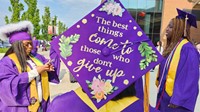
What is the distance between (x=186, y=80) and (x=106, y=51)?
119 centimetres

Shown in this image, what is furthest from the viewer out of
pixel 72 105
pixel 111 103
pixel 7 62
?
pixel 7 62

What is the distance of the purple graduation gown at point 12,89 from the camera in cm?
238

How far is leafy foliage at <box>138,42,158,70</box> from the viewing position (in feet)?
5.00

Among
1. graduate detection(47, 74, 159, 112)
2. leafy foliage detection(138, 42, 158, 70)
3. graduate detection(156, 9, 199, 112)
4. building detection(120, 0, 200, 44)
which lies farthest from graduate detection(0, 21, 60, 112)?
building detection(120, 0, 200, 44)

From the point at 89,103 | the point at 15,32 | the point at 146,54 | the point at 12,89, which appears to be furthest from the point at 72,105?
the point at 15,32

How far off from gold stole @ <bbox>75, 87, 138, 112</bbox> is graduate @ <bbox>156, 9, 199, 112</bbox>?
3.59 ft

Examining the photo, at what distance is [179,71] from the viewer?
246cm

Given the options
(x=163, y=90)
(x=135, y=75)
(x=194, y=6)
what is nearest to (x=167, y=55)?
(x=163, y=90)

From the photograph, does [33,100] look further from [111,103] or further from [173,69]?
[173,69]

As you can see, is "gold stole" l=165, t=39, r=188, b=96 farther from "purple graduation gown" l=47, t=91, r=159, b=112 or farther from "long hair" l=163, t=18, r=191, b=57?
"purple graduation gown" l=47, t=91, r=159, b=112

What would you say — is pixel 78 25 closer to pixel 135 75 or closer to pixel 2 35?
pixel 135 75

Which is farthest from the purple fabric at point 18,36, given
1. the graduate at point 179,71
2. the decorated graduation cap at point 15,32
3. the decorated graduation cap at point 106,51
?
the graduate at point 179,71

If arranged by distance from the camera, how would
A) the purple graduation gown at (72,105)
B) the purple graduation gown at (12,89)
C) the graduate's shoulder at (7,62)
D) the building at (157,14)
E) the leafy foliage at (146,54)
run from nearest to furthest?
1. the purple graduation gown at (72,105)
2. the leafy foliage at (146,54)
3. the purple graduation gown at (12,89)
4. the graduate's shoulder at (7,62)
5. the building at (157,14)

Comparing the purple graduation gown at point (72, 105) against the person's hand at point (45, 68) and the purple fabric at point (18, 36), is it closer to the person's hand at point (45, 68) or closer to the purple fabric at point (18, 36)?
the person's hand at point (45, 68)
